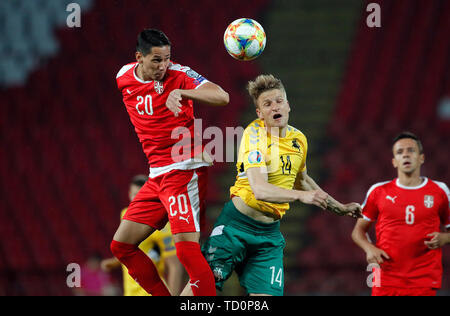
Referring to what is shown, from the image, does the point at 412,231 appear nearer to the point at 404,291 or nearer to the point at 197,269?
the point at 404,291

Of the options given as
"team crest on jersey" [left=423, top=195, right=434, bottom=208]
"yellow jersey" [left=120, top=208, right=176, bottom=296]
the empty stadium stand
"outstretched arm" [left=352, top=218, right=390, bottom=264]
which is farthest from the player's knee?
the empty stadium stand

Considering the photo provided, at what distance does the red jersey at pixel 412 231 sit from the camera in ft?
14.7

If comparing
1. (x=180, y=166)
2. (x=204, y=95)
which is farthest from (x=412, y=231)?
(x=204, y=95)

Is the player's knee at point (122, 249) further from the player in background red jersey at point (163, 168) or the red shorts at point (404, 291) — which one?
the red shorts at point (404, 291)

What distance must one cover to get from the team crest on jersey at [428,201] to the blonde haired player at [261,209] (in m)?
0.83

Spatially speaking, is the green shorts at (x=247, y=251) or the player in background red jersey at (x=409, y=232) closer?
the green shorts at (x=247, y=251)

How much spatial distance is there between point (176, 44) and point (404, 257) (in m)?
6.29

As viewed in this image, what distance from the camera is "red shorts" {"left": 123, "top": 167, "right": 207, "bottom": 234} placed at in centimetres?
382

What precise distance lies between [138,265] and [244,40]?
1644 mm

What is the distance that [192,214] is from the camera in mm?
3848

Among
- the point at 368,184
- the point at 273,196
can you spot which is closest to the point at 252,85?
the point at 273,196

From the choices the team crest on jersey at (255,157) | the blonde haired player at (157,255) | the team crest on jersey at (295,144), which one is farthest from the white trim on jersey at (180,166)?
the blonde haired player at (157,255)

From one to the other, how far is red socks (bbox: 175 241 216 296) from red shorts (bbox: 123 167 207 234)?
108mm
